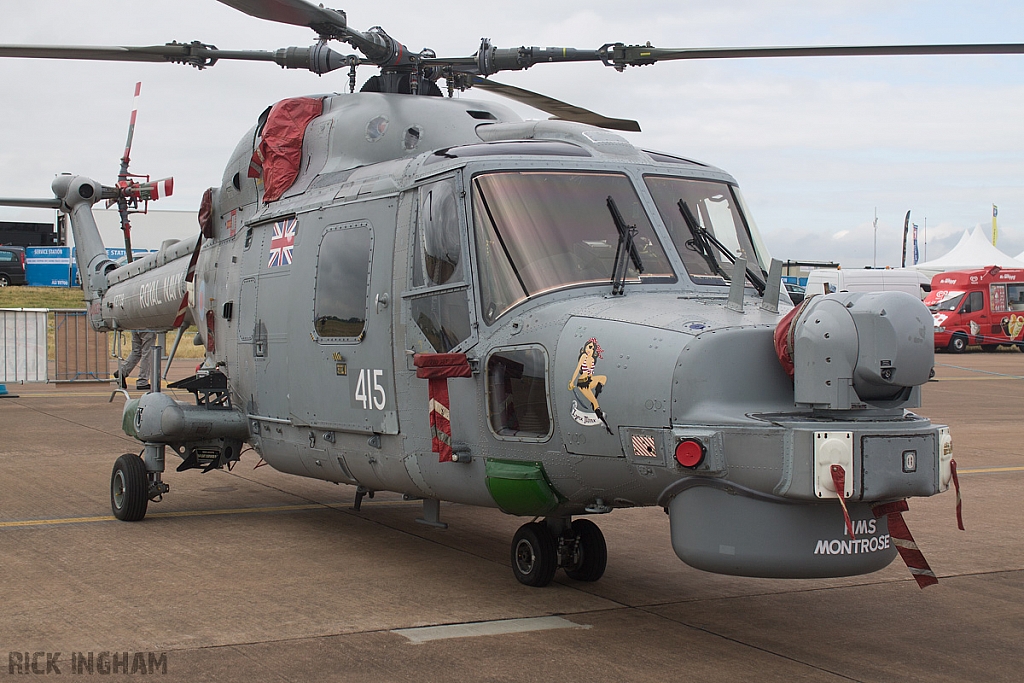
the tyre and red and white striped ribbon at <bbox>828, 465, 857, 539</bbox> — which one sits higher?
red and white striped ribbon at <bbox>828, 465, 857, 539</bbox>

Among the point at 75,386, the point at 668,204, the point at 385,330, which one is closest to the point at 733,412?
the point at 668,204

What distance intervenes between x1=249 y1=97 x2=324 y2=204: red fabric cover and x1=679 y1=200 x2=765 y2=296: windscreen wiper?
363cm

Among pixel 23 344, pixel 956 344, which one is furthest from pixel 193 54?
pixel 956 344

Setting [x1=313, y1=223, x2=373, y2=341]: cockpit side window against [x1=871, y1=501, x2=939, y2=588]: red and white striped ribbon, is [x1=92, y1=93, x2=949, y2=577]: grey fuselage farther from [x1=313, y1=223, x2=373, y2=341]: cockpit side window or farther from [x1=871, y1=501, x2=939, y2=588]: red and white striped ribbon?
[x1=871, y1=501, x2=939, y2=588]: red and white striped ribbon

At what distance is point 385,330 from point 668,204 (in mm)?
2018

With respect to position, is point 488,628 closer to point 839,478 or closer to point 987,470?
point 839,478

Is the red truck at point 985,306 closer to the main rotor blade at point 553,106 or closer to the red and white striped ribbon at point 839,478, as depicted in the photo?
the main rotor blade at point 553,106

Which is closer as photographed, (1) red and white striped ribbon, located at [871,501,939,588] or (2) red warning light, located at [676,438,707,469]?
(2) red warning light, located at [676,438,707,469]

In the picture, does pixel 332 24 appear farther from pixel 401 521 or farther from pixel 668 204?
pixel 401 521

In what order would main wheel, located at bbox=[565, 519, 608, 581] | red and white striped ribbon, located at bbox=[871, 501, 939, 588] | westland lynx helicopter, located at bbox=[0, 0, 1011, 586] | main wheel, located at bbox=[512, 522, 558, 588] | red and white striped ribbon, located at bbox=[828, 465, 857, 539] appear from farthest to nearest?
1. main wheel, located at bbox=[565, 519, 608, 581]
2. main wheel, located at bbox=[512, 522, 558, 588]
3. red and white striped ribbon, located at bbox=[871, 501, 939, 588]
4. westland lynx helicopter, located at bbox=[0, 0, 1011, 586]
5. red and white striped ribbon, located at bbox=[828, 465, 857, 539]

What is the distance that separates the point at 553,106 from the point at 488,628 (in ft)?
16.8

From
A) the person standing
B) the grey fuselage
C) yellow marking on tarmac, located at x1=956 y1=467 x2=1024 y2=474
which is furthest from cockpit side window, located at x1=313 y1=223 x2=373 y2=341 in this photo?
the person standing

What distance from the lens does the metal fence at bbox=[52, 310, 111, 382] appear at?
23547mm

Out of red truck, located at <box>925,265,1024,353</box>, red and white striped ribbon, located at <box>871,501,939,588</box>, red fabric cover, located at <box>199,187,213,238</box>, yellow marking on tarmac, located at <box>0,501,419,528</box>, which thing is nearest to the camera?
red and white striped ribbon, located at <box>871,501,939,588</box>
